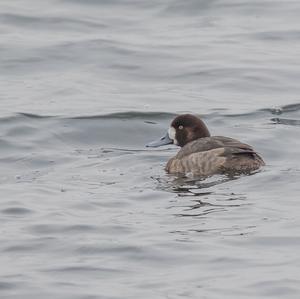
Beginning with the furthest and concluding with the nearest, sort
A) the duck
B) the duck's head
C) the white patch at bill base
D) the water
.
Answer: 1. the white patch at bill base
2. the duck's head
3. the duck
4. the water

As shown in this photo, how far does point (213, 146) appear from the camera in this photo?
12578 millimetres

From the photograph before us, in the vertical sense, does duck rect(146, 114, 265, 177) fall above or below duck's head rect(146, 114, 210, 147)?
below

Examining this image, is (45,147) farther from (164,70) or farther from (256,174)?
(164,70)

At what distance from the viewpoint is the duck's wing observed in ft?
40.7

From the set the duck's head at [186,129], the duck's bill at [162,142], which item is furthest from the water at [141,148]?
the duck's head at [186,129]

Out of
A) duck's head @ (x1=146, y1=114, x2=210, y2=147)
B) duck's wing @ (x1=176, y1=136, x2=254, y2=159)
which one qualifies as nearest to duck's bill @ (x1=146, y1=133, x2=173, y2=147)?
duck's head @ (x1=146, y1=114, x2=210, y2=147)

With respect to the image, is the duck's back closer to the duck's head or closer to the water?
the water

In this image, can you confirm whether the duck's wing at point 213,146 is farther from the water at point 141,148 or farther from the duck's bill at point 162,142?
the duck's bill at point 162,142

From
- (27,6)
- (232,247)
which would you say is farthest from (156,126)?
(27,6)

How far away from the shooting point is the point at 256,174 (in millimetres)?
12094

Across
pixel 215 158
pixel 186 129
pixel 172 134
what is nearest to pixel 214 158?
pixel 215 158

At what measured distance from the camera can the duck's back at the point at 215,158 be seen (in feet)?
40.4

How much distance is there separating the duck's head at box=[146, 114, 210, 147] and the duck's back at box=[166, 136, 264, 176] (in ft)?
1.67

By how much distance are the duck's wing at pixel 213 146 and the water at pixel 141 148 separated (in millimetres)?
290
